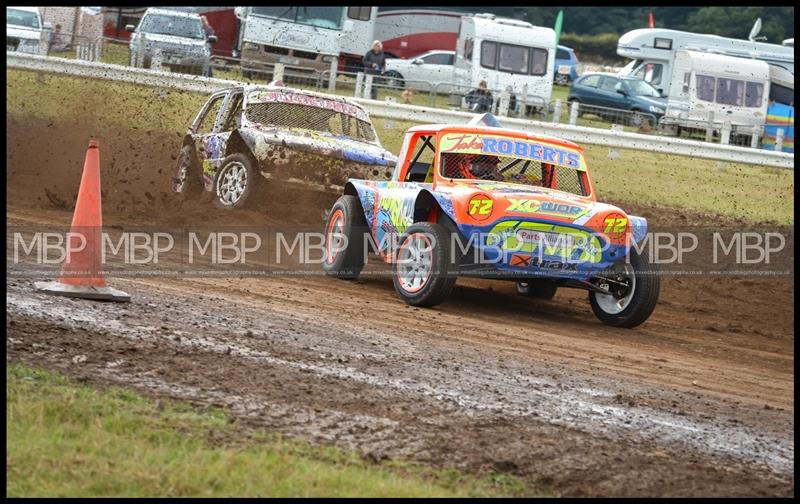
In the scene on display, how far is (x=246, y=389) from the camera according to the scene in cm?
593

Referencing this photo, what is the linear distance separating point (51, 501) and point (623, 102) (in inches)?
1081

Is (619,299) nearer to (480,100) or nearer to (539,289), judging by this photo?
(539,289)

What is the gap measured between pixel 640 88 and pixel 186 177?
1858 centimetres

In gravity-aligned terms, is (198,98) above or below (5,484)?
above

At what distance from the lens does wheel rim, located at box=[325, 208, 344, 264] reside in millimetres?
10836

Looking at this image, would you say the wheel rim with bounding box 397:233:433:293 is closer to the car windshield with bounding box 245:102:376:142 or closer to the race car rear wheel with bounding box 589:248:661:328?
the race car rear wheel with bounding box 589:248:661:328

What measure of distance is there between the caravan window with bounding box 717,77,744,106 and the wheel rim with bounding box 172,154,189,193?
17941 millimetres

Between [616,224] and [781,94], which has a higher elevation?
[781,94]

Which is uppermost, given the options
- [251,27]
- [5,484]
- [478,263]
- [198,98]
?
[251,27]

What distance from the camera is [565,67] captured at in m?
39.3

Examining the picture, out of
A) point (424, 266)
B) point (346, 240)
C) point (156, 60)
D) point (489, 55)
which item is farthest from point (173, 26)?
point (424, 266)

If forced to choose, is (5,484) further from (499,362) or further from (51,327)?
(499,362)

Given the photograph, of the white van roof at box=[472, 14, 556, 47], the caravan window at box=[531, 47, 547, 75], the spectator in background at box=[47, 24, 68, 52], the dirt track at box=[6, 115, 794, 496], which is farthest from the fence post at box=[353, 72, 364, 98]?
the dirt track at box=[6, 115, 794, 496]

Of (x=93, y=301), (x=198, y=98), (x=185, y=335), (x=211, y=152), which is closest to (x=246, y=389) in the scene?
(x=185, y=335)
